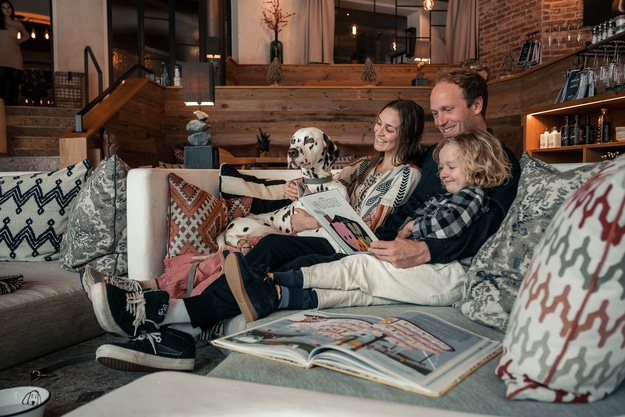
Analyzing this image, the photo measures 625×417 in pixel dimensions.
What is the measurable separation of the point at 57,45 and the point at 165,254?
27.9ft

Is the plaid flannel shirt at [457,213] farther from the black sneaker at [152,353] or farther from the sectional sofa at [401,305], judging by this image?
the black sneaker at [152,353]

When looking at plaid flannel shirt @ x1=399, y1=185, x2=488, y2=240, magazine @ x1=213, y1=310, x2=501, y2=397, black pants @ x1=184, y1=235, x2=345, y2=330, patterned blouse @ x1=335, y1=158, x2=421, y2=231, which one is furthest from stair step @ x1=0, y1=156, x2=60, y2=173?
magazine @ x1=213, y1=310, x2=501, y2=397

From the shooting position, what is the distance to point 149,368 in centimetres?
182

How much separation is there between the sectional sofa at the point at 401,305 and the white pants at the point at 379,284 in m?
0.05

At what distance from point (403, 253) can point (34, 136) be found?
765 cm

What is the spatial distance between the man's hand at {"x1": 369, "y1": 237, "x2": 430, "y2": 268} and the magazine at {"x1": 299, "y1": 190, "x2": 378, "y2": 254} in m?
0.11

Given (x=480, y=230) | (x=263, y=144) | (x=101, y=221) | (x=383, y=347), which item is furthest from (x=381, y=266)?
(x=263, y=144)

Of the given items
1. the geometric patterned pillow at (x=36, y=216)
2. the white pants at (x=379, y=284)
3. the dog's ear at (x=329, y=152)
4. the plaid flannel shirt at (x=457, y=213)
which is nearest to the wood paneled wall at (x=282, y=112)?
the geometric patterned pillow at (x=36, y=216)

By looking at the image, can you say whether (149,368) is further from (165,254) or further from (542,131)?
(542,131)

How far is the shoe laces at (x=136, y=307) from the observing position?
1.79 meters

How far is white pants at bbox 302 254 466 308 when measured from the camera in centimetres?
179

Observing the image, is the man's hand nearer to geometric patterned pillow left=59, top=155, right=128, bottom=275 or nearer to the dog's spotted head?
the dog's spotted head

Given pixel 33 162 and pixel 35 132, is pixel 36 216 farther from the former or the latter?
pixel 35 132

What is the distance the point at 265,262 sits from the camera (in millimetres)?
2066
